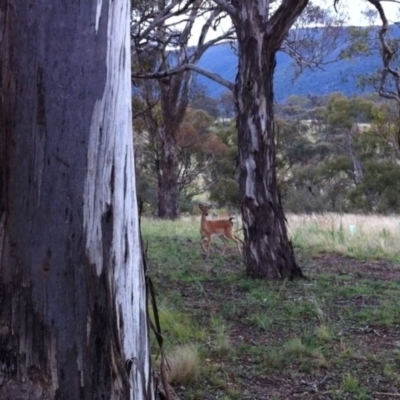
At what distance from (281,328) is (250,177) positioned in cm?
256

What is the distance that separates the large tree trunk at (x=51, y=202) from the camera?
2012 mm

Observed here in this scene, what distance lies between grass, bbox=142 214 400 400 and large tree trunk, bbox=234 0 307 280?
1.11 ft

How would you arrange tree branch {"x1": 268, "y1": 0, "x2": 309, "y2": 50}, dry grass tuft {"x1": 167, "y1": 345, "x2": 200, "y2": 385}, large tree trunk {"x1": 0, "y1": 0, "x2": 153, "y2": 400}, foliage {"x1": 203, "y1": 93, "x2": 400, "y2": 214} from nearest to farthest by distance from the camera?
large tree trunk {"x1": 0, "y1": 0, "x2": 153, "y2": 400} → dry grass tuft {"x1": 167, "y1": 345, "x2": 200, "y2": 385} → tree branch {"x1": 268, "y1": 0, "x2": 309, "y2": 50} → foliage {"x1": 203, "y1": 93, "x2": 400, "y2": 214}

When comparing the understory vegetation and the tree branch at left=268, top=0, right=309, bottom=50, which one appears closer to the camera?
the tree branch at left=268, top=0, right=309, bottom=50

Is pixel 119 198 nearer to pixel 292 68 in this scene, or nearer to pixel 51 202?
pixel 51 202

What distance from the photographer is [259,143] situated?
25.2ft

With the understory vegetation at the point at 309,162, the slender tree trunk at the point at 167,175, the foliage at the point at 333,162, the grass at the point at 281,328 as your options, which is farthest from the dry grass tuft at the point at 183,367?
the foliage at the point at 333,162

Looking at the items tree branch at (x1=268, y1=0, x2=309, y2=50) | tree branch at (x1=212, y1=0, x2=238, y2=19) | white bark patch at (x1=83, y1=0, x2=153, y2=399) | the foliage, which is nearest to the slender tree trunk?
the foliage

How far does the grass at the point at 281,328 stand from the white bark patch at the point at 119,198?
5.70 feet

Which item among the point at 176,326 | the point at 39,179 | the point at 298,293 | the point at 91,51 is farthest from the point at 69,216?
the point at 298,293

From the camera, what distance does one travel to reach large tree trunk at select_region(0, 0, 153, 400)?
2.01 meters

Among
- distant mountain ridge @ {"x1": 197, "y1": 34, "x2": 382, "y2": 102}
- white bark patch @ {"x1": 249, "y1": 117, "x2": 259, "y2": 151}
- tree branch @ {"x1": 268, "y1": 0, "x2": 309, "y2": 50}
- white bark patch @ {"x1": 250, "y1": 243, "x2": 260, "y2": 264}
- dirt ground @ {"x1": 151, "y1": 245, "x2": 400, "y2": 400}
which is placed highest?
distant mountain ridge @ {"x1": 197, "y1": 34, "x2": 382, "y2": 102}

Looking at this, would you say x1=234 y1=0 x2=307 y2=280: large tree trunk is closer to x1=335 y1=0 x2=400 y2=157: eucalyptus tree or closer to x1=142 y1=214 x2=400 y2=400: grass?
x1=142 y1=214 x2=400 y2=400: grass

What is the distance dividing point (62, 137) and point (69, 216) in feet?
0.68
